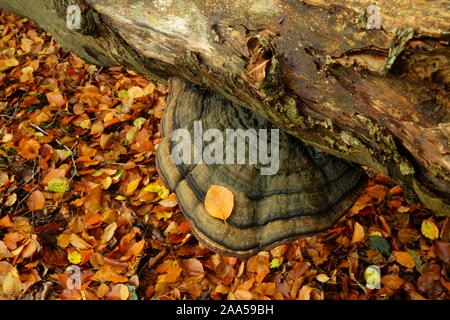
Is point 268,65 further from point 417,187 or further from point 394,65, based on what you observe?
point 417,187

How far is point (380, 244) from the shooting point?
107 inches

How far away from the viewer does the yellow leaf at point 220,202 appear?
1872mm

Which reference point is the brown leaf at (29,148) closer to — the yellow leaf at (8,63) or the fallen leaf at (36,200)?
the fallen leaf at (36,200)

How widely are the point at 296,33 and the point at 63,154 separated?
269 centimetres

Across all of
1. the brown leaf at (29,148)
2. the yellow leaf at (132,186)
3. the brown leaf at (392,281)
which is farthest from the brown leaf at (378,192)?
the brown leaf at (29,148)

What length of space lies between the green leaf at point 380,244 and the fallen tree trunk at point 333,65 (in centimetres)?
133

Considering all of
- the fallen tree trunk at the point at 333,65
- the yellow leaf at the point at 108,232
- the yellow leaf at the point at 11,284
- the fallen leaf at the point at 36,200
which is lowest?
the yellow leaf at the point at 11,284

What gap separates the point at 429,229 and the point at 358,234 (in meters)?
0.49

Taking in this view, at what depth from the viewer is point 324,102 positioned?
56.9 inches

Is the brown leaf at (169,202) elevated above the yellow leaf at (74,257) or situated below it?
above

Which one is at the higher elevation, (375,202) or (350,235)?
(375,202)

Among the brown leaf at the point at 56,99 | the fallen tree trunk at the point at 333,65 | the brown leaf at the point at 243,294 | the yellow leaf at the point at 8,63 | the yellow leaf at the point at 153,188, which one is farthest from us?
the yellow leaf at the point at 8,63

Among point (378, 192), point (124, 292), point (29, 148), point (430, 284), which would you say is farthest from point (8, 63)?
point (430, 284)
